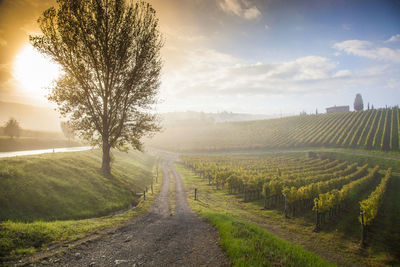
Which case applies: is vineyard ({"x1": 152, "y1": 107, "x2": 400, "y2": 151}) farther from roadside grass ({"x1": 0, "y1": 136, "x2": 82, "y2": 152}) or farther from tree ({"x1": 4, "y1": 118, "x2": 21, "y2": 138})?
tree ({"x1": 4, "y1": 118, "x2": 21, "y2": 138})

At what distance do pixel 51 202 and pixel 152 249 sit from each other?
11796mm

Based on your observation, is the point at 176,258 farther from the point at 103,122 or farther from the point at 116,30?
the point at 116,30

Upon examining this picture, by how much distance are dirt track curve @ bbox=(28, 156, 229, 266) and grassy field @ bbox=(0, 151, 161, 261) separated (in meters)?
1.85

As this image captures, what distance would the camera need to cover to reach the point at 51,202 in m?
15.7

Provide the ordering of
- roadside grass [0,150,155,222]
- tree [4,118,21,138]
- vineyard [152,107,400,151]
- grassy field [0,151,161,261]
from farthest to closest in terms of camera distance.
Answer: vineyard [152,107,400,151] → tree [4,118,21,138] → roadside grass [0,150,155,222] → grassy field [0,151,161,261]

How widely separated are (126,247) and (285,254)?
27.3 ft

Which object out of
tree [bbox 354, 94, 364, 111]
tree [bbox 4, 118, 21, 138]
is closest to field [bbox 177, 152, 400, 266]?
tree [bbox 4, 118, 21, 138]

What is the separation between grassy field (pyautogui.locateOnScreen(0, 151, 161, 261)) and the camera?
977cm

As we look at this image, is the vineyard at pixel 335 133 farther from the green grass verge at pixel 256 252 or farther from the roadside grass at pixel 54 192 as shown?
the roadside grass at pixel 54 192

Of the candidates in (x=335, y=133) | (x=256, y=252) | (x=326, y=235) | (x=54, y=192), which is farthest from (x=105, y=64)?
(x=335, y=133)

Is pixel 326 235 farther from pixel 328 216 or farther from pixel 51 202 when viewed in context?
pixel 51 202

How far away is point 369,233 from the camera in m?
19.3

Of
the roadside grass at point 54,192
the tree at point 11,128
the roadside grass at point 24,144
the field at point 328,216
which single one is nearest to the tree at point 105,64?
the roadside grass at point 54,192

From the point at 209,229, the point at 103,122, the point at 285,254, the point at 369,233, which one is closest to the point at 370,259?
the point at 369,233
